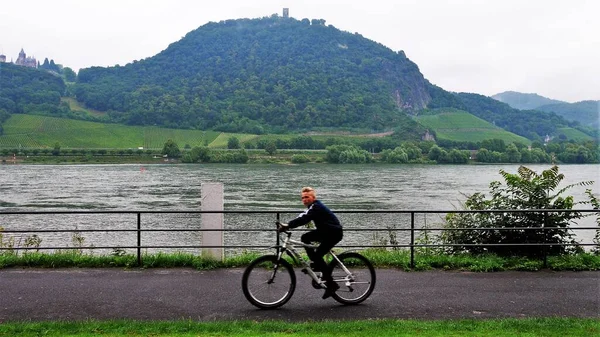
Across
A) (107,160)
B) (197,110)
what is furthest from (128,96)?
(107,160)

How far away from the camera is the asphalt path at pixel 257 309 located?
698 cm

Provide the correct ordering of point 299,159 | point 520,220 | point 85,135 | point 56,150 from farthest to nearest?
point 85,135, point 56,150, point 299,159, point 520,220

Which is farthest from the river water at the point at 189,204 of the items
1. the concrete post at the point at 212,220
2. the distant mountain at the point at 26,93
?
the distant mountain at the point at 26,93

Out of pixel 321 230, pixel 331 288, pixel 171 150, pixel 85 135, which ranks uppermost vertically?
pixel 85 135

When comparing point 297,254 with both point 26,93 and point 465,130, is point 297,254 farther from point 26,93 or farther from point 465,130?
point 26,93

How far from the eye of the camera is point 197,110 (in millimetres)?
173500

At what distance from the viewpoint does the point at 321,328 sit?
6.29 meters

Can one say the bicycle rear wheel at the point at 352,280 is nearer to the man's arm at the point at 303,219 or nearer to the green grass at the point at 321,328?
the man's arm at the point at 303,219

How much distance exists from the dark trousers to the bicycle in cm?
7

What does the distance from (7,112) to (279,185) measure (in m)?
120

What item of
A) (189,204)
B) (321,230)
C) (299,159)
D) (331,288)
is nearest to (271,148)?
(299,159)

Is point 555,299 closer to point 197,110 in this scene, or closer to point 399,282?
point 399,282

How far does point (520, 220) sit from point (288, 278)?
534 centimetres

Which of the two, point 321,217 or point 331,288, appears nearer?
point 321,217
